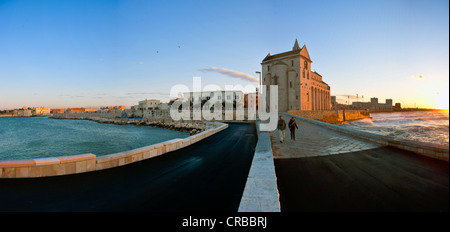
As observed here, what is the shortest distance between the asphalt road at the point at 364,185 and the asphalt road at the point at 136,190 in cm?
115

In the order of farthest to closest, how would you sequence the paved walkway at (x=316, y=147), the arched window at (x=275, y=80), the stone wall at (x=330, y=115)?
the arched window at (x=275, y=80) < the stone wall at (x=330, y=115) < the paved walkway at (x=316, y=147)

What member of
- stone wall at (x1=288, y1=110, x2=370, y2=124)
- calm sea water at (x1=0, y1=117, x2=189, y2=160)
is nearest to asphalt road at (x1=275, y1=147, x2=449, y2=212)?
calm sea water at (x1=0, y1=117, x2=189, y2=160)

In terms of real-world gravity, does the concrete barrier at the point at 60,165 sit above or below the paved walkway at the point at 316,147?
above

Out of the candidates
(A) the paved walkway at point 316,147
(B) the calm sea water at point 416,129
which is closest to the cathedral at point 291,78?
(B) the calm sea water at point 416,129

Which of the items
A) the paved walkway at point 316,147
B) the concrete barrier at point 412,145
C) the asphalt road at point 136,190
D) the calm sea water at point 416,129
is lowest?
the calm sea water at point 416,129

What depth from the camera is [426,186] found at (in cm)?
325

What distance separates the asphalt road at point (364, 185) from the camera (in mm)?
2799

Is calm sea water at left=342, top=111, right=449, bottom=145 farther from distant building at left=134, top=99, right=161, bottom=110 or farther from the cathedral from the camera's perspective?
distant building at left=134, top=99, right=161, bottom=110

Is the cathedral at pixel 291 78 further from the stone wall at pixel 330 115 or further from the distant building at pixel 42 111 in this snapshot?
the distant building at pixel 42 111

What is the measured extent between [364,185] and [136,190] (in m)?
4.67

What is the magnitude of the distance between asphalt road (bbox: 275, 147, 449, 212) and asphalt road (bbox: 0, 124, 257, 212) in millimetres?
1154

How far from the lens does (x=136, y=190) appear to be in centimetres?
374

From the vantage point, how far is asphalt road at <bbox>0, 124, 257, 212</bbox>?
307cm
